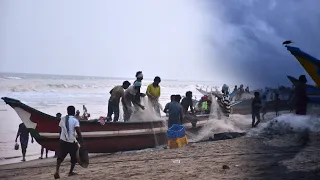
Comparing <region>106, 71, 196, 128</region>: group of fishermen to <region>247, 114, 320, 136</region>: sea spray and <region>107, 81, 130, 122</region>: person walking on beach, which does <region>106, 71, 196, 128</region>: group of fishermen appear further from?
<region>247, 114, 320, 136</region>: sea spray

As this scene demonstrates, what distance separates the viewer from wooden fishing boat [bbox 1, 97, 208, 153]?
8398 millimetres

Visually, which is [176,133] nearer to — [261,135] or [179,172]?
[261,135]

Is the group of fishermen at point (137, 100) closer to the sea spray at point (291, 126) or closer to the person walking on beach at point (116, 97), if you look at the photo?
the person walking on beach at point (116, 97)

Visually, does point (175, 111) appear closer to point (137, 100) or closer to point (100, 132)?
point (137, 100)

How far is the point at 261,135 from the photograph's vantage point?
348 inches

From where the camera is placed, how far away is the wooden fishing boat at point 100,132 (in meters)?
8.40

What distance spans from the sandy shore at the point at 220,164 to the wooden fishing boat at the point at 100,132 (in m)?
0.94

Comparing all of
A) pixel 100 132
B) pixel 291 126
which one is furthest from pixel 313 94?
pixel 100 132

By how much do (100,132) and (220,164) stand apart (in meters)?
3.78

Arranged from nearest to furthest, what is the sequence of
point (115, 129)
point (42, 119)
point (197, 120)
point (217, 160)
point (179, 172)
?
point (179, 172)
point (217, 160)
point (42, 119)
point (115, 129)
point (197, 120)

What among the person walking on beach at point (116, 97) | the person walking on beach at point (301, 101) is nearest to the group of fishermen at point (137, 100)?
the person walking on beach at point (116, 97)

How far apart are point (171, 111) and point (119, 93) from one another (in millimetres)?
1533

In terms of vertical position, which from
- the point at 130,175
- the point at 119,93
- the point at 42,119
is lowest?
the point at 130,175

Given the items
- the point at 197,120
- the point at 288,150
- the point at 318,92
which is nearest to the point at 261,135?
the point at 288,150
